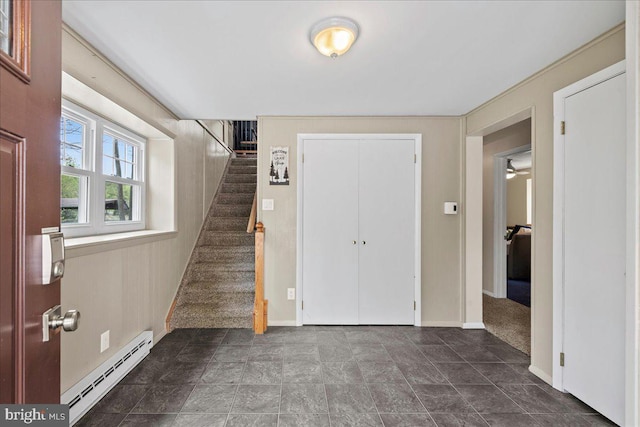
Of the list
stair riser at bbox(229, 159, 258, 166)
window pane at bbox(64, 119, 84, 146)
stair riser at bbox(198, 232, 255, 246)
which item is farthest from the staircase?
window pane at bbox(64, 119, 84, 146)

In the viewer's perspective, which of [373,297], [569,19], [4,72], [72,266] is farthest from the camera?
[373,297]

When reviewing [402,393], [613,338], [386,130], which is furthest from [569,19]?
[402,393]

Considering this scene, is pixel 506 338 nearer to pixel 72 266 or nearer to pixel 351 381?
pixel 351 381

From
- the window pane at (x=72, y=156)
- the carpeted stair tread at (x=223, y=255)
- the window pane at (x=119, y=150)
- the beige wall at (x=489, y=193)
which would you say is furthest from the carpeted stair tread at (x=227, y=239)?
the beige wall at (x=489, y=193)

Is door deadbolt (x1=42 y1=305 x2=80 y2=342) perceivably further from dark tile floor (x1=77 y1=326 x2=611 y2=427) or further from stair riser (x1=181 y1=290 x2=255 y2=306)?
stair riser (x1=181 y1=290 x2=255 y2=306)

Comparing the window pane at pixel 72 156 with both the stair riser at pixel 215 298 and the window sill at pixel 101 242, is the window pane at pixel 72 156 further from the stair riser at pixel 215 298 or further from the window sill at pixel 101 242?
the stair riser at pixel 215 298

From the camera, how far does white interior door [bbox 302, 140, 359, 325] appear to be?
289 cm

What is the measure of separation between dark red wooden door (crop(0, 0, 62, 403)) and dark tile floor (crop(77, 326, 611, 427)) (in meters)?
1.21

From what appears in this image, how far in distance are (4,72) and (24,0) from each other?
215 millimetres

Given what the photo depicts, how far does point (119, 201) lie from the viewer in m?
2.43

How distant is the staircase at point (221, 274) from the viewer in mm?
2834

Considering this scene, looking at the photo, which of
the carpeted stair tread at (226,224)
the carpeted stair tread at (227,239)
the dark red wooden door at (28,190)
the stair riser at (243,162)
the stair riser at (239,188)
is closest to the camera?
the dark red wooden door at (28,190)

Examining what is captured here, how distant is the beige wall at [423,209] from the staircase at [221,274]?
0.41 metres

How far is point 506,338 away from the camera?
2.65 metres
